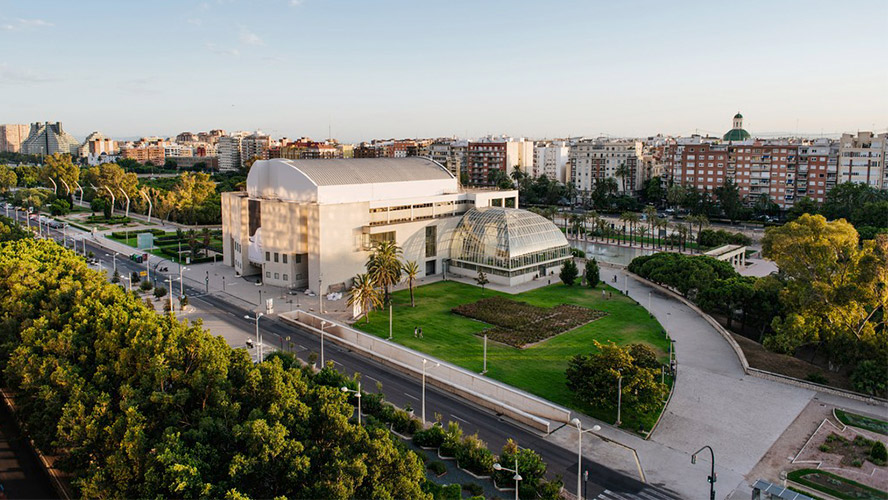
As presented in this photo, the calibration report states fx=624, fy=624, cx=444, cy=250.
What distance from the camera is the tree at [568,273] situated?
77.0m

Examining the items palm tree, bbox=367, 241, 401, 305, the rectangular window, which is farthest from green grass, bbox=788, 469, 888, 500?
the rectangular window

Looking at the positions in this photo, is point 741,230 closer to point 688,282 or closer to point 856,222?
point 856,222

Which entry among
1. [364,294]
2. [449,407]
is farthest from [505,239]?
[449,407]

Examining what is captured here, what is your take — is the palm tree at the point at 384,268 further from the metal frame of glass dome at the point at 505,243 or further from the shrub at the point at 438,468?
the shrub at the point at 438,468

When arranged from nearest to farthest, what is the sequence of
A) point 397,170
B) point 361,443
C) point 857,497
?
point 361,443 → point 857,497 → point 397,170

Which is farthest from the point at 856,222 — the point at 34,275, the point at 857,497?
the point at 34,275

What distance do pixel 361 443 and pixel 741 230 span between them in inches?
4593

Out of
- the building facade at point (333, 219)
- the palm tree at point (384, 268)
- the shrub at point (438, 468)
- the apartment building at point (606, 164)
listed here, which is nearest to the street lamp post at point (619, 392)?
the shrub at point (438, 468)

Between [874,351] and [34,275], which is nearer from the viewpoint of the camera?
[874,351]

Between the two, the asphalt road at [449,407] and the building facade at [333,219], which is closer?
the asphalt road at [449,407]

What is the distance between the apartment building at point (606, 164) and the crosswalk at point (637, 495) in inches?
5280

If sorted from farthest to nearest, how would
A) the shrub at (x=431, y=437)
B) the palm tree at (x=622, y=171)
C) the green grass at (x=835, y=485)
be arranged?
the palm tree at (x=622, y=171) → the shrub at (x=431, y=437) → the green grass at (x=835, y=485)

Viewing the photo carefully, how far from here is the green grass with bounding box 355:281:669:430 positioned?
4678cm

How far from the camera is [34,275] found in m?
49.3
